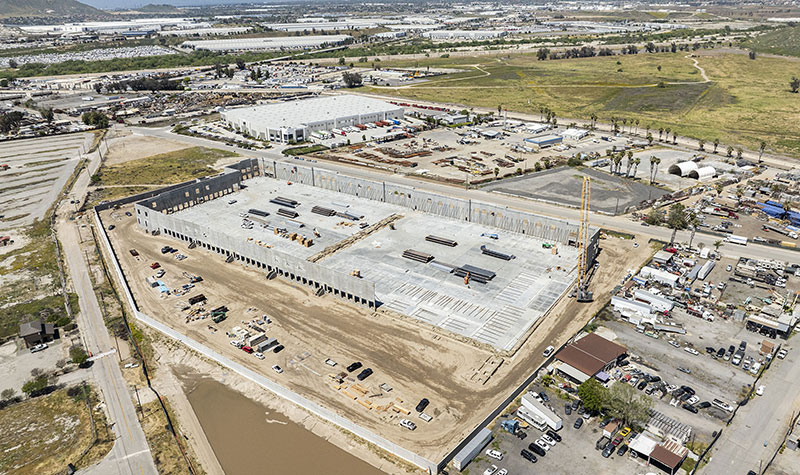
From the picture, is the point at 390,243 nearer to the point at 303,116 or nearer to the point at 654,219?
the point at 654,219

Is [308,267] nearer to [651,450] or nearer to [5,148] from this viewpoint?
[651,450]

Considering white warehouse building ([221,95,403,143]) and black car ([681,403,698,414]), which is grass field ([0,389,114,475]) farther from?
white warehouse building ([221,95,403,143])

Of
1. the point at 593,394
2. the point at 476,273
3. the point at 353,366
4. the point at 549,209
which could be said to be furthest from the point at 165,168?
the point at 593,394

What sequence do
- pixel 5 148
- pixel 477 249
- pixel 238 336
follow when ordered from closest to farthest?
pixel 238 336
pixel 477 249
pixel 5 148

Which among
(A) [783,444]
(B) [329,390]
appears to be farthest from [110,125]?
(A) [783,444]

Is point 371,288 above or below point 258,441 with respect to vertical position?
above

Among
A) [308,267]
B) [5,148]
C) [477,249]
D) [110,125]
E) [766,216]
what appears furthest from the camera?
[110,125]

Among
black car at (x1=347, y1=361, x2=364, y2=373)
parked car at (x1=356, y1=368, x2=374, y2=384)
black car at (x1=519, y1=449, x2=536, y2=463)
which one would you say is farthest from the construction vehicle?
black car at (x1=347, y1=361, x2=364, y2=373)
